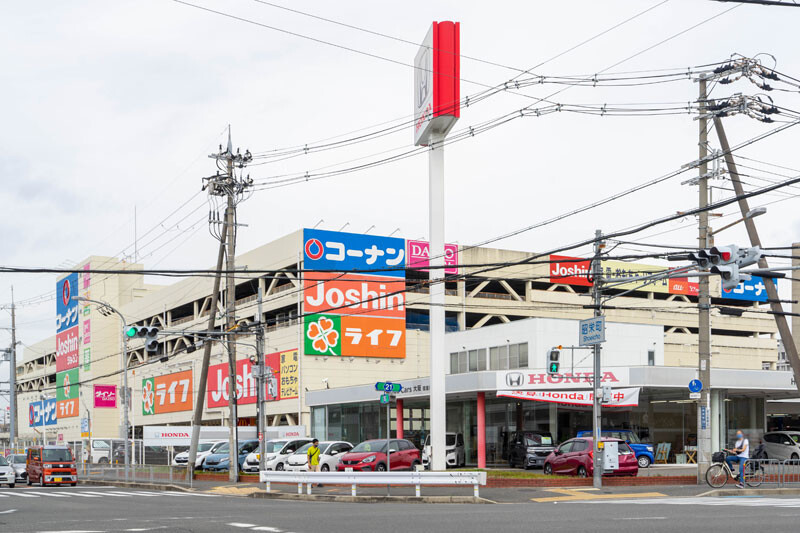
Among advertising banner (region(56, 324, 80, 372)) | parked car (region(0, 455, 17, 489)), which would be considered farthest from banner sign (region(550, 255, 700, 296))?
advertising banner (region(56, 324, 80, 372))

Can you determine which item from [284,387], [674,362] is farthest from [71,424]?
[674,362]

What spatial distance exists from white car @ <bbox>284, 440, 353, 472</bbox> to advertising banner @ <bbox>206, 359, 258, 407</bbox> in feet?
78.5

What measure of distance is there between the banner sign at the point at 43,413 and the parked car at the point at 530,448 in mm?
76014

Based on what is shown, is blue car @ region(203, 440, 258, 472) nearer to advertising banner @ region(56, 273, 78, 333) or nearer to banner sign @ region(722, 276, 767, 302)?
banner sign @ region(722, 276, 767, 302)

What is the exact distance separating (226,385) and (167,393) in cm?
1518

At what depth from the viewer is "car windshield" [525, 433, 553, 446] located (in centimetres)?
4228

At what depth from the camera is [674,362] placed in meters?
63.9

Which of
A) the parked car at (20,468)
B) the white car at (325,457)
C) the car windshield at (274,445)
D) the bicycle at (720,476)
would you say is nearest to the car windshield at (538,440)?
the white car at (325,457)

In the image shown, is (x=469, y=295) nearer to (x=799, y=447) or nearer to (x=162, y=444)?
(x=162, y=444)

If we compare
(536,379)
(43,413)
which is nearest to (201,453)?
(536,379)

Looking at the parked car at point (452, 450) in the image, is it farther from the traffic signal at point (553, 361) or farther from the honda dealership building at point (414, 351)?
the traffic signal at point (553, 361)

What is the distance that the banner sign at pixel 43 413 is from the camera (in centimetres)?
10719

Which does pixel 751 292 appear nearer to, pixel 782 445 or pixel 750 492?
pixel 782 445

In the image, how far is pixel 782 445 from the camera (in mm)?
44156
